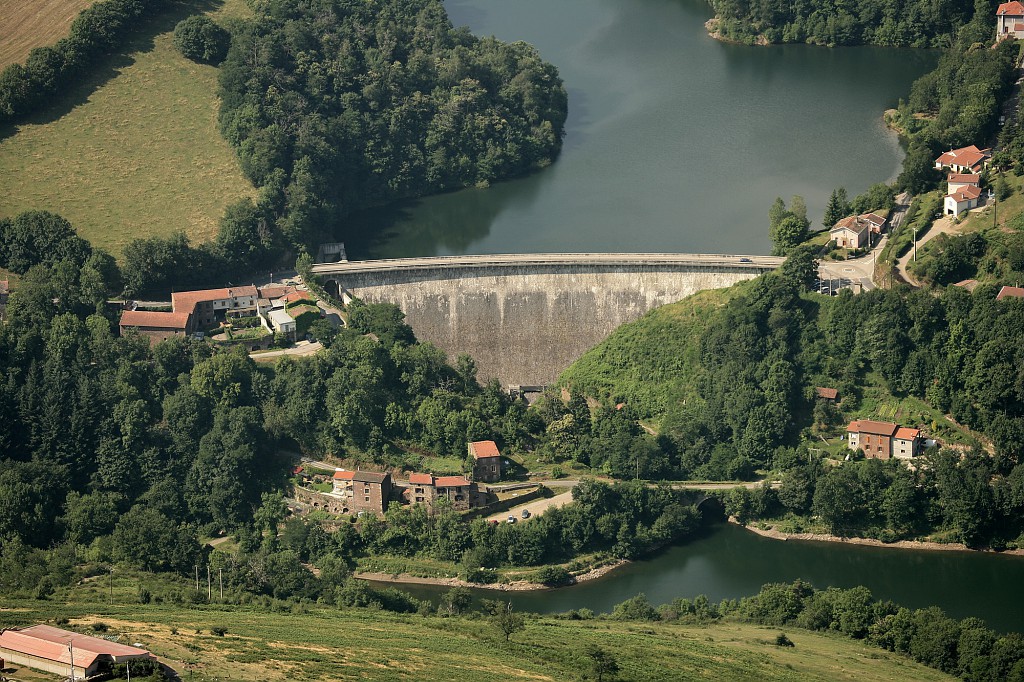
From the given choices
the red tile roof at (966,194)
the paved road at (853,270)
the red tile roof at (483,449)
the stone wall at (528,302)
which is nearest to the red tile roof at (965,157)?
the red tile roof at (966,194)

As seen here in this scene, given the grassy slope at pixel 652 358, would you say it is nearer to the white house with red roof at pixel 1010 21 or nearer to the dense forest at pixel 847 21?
the white house with red roof at pixel 1010 21

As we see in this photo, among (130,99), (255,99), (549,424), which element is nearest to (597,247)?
(549,424)

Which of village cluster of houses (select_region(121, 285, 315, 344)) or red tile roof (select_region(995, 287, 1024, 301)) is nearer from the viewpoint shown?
red tile roof (select_region(995, 287, 1024, 301))

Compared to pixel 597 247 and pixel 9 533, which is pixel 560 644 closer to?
pixel 9 533

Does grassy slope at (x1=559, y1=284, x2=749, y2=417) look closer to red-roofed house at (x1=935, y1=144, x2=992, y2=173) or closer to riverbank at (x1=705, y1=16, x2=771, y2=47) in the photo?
red-roofed house at (x1=935, y1=144, x2=992, y2=173)

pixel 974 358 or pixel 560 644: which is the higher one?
pixel 974 358

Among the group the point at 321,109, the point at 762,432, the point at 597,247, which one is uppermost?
the point at 321,109

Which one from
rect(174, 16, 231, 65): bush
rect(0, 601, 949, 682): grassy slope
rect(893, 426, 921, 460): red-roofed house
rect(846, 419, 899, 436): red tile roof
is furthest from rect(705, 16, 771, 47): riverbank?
rect(0, 601, 949, 682): grassy slope
